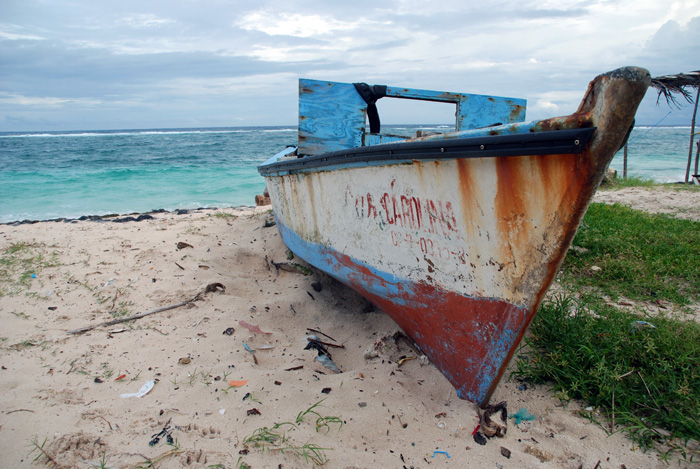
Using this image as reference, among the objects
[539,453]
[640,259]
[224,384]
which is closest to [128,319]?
[224,384]

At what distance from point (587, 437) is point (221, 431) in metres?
1.91

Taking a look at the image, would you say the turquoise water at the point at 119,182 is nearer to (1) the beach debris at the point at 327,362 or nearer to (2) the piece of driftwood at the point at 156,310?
(2) the piece of driftwood at the point at 156,310

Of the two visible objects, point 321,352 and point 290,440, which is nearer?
point 290,440

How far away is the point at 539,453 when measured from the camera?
210 cm

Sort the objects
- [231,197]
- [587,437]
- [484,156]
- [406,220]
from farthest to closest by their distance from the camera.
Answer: [231,197] < [406,220] < [587,437] < [484,156]

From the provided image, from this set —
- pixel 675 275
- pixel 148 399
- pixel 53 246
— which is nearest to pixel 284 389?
pixel 148 399

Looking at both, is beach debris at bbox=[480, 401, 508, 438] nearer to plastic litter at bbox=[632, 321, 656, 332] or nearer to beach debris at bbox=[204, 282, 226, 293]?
plastic litter at bbox=[632, 321, 656, 332]

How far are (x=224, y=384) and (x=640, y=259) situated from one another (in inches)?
156

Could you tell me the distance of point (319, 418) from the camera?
2262mm

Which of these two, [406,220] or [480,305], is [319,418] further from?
[406,220]

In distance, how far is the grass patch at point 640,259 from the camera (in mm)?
3568

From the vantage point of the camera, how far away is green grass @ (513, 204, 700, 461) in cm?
219

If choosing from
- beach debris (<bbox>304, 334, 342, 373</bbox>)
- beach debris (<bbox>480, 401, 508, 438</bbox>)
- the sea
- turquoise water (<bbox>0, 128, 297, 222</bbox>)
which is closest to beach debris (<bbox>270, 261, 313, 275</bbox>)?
beach debris (<bbox>304, 334, 342, 373</bbox>)

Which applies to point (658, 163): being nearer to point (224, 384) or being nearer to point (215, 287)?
point (215, 287)
